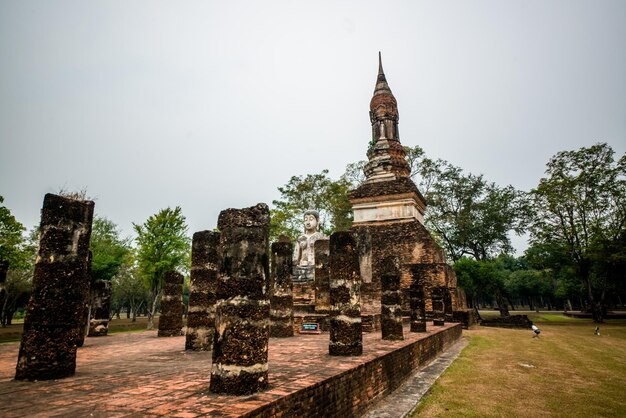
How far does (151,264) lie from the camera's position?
2067 cm

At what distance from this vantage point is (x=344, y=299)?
705 cm

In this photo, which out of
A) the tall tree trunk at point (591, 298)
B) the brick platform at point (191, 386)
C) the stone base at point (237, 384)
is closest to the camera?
the brick platform at point (191, 386)

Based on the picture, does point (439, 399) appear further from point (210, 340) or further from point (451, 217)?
point (451, 217)

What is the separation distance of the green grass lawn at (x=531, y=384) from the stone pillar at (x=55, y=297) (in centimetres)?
518

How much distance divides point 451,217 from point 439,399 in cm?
2783

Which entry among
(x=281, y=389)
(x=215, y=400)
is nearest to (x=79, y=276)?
(x=215, y=400)

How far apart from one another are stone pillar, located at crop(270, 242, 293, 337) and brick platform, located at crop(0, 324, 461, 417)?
307 centimetres

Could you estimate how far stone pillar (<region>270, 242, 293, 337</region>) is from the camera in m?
10.4

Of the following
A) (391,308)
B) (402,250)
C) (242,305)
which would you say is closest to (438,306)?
(402,250)

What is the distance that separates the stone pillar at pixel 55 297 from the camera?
4887mm

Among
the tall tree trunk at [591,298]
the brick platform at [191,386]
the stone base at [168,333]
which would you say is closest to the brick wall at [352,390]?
the brick platform at [191,386]

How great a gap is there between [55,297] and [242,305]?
286cm

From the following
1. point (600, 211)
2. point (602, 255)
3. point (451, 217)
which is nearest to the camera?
point (602, 255)

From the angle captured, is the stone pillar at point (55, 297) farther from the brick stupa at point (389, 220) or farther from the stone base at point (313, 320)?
the brick stupa at point (389, 220)
